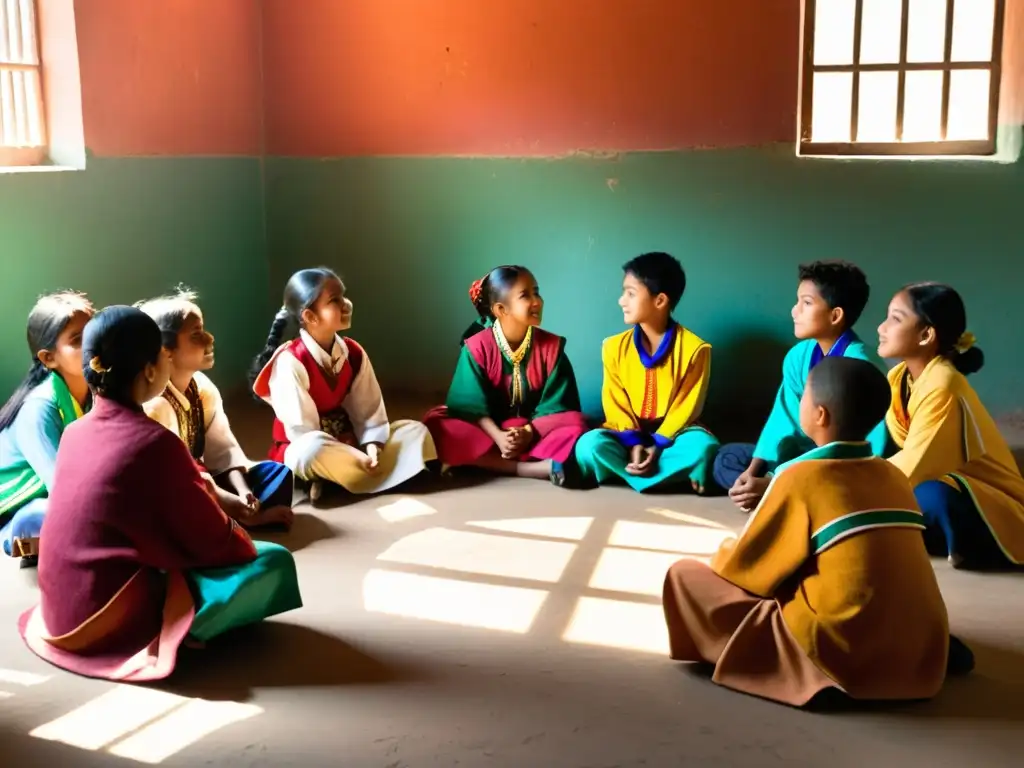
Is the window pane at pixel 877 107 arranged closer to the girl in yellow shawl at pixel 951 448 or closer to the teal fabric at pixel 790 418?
the teal fabric at pixel 790 418

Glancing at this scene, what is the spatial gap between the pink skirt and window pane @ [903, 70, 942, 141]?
1.98 m

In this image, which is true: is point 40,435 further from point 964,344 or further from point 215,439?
point 964,344

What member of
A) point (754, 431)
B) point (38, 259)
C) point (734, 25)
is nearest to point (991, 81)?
point (734, 25)

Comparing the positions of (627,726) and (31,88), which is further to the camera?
(31,88)

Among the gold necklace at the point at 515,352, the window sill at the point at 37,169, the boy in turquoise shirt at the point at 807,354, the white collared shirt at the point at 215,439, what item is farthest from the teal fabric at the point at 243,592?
the window sill at the point at 37,169

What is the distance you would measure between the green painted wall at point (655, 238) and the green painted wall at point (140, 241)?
0.81ft

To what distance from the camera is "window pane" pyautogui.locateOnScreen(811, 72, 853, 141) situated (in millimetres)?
4801

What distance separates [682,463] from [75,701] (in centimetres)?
244

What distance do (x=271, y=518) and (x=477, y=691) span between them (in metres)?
1.45

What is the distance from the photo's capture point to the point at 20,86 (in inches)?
174

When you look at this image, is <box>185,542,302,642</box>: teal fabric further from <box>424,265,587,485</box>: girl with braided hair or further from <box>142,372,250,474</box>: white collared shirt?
<box>424,265,587,485</box>: girl with braided hair

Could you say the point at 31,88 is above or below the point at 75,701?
above

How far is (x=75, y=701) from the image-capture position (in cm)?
255

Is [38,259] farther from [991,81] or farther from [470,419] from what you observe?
[991,81]
